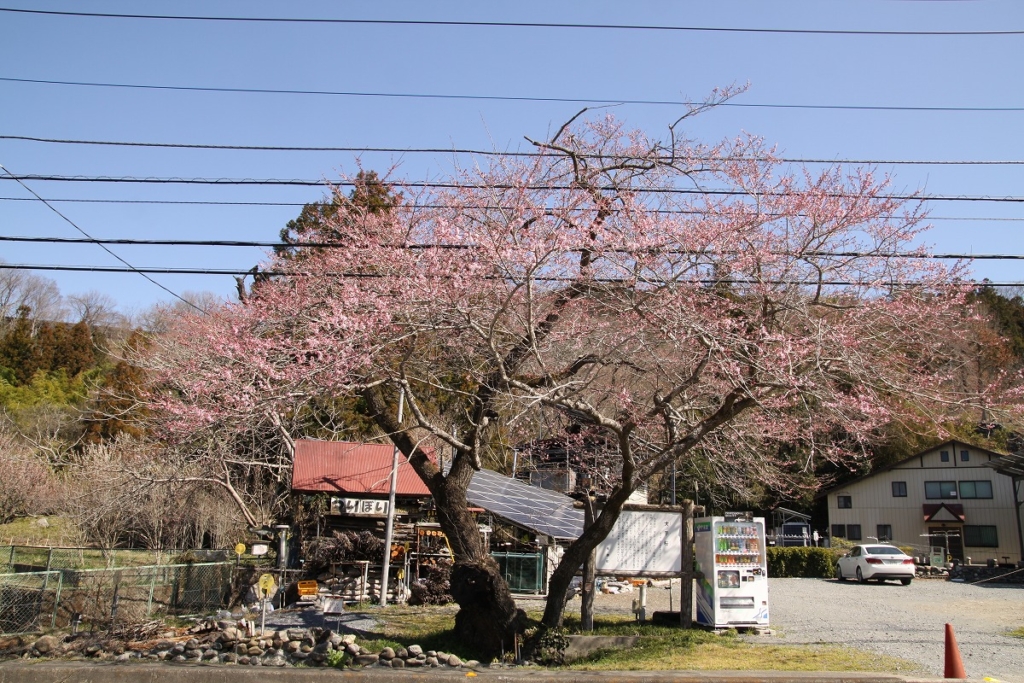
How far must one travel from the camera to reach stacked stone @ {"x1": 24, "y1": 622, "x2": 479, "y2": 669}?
9742 millimetres

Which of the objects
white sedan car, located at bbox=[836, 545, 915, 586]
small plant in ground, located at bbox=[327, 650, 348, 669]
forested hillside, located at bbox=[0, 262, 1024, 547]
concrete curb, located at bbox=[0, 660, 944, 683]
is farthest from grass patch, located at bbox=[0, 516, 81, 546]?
white sedan car, located at bbox=[836, 545, 915, 586]

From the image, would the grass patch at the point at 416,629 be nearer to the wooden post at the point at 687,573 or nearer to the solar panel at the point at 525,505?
the solar panel at the point at 525,505

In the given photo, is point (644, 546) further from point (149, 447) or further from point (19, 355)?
point (19, 355)

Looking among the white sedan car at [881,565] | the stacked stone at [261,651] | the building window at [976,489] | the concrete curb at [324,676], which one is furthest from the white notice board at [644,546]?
the building window at [976,489]

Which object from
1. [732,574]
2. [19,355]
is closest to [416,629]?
[732,574]

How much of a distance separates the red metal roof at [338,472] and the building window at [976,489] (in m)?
28.2

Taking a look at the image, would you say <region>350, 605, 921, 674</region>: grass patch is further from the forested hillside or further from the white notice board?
the forested hillside

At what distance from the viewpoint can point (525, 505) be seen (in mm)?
20844

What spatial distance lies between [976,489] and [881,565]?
16.3 metres

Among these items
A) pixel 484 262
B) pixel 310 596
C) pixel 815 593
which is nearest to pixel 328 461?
pixel 310 596

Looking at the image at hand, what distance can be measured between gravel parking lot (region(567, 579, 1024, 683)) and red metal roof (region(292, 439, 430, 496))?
602 cm

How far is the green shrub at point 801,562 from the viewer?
28.5m

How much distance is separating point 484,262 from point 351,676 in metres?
5.77

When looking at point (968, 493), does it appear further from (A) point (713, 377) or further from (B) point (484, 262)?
(B) point (484, 262)
